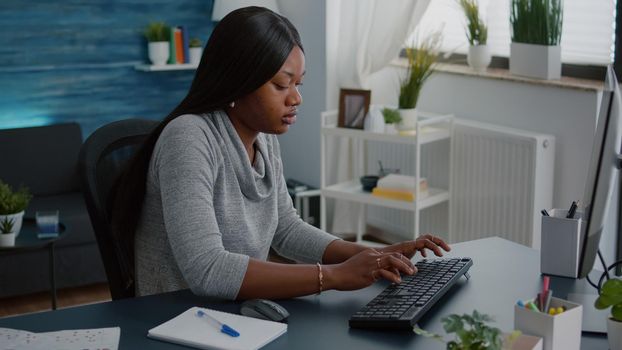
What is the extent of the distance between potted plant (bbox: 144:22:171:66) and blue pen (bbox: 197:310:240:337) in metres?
3.44

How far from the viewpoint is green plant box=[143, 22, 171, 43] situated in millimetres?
4883

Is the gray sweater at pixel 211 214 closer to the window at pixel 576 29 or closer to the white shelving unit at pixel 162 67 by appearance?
the window at pixel 576 29

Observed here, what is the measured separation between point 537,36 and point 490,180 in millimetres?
647

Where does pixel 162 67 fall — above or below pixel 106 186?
above

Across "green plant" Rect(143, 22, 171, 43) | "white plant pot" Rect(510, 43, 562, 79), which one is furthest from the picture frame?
"green plant" Rect(143, 22, 171, 43)

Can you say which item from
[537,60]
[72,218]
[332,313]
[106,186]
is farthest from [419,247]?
[72,218]

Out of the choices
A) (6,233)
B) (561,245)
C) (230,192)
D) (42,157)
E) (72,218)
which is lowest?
(72,218)

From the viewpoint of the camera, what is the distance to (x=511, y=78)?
3.85m

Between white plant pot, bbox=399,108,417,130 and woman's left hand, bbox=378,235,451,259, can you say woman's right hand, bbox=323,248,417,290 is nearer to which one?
woman's left hand, bbox=378,235,451,259

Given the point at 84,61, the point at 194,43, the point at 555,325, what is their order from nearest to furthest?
the point at 555,325 → the point at 84,61 → the point at 194,43

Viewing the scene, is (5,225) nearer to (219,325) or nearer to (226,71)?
(226,71)

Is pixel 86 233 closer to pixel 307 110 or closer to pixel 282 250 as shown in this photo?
pixel 307 110

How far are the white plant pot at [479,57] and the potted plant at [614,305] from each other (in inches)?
109

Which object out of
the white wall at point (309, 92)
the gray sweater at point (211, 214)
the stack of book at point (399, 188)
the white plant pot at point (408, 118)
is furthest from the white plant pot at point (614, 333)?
the white wall at point (309, 92)
